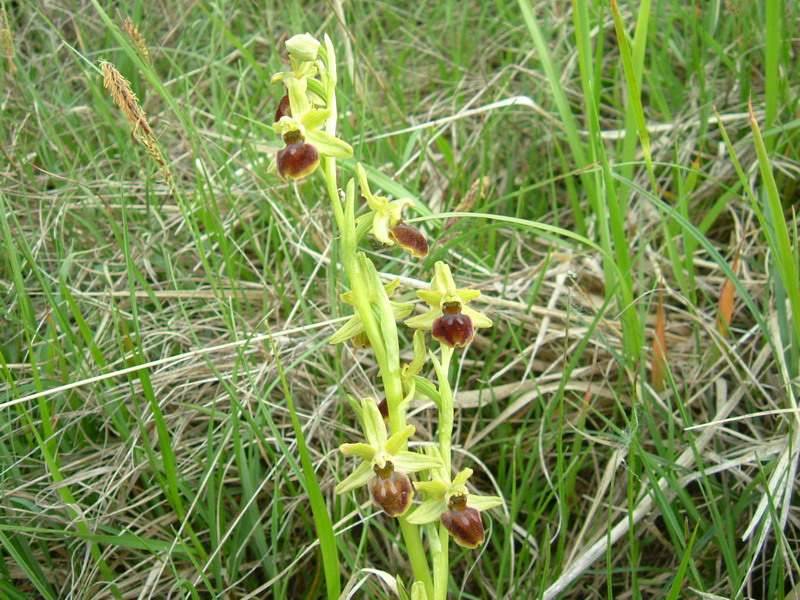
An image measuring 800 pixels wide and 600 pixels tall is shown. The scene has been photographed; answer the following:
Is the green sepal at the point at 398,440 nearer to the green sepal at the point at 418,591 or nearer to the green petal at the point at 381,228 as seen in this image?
the green sepal at the point at 418,591

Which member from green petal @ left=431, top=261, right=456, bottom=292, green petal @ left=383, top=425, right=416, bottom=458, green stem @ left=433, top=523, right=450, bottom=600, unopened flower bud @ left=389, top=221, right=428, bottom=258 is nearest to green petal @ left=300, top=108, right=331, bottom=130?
unopened flower bud @ left=389, top=221, right=428, bottom=258

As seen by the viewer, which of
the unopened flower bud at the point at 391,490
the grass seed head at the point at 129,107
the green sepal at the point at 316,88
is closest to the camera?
the unopened flower bud at the point at 391,490

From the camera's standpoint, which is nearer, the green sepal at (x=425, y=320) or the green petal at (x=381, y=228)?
the green petal at (x=381, y=228)

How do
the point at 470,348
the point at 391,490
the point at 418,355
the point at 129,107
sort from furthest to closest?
the point at 470,348 < the point at 129,107 < the point at 418,355 < the point at 391,490

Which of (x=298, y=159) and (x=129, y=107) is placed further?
(x=129, y=107)

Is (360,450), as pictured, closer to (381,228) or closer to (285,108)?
(381,228)

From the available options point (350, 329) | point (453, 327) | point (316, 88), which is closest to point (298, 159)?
point (316, 88)

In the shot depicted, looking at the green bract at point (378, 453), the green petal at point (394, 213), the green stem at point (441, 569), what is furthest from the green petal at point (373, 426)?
the green petal at point (394, 213)

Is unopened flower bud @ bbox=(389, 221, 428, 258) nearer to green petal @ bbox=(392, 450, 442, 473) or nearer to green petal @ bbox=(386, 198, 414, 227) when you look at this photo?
green petal @ bbox=(386, 198, 414, 227)

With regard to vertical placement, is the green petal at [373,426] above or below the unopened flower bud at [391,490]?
above
